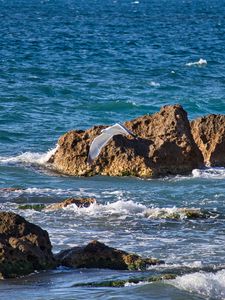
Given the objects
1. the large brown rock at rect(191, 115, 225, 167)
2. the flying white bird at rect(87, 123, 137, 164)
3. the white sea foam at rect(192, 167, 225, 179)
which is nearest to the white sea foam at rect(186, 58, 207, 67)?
the large brown rock at rect(191, 115, 225, 167)

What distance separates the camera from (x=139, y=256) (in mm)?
10383

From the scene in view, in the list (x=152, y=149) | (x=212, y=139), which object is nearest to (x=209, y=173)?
(x=212, y=139)

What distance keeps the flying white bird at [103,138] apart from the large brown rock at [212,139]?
1302 millimetres

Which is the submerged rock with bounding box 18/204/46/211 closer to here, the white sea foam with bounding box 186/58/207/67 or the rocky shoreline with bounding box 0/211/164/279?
the rocky shoreline with bounding box 0/211/164/279

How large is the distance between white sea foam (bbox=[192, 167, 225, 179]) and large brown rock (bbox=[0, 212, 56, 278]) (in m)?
6.34

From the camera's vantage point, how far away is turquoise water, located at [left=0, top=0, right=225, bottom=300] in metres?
9.88

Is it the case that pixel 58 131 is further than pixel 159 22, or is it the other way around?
pixel 159 22

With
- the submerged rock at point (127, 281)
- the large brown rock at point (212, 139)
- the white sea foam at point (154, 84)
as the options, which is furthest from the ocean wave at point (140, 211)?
the white sea foam at point (154, 84)

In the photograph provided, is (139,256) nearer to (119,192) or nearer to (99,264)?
(99,264)

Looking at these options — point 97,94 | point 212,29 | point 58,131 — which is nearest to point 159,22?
point 212,29

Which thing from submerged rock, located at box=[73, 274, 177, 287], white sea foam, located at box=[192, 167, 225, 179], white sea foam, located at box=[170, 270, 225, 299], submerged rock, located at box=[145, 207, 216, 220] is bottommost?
white sea foam, located at box=[170, 270, 225, 299]

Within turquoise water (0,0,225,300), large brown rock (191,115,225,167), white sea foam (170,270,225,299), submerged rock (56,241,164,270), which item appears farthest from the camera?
large brown rock (191,115,225,167)

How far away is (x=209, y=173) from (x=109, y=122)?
24.0ft

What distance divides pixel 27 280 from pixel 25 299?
654 mm
